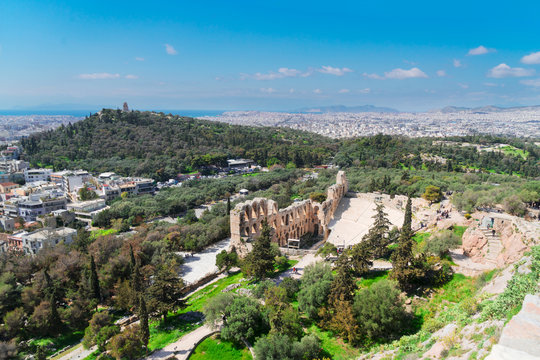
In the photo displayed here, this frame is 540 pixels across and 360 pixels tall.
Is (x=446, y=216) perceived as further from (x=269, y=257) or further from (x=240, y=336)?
(x=240, y=336)

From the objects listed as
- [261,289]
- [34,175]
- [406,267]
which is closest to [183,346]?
[261,289]

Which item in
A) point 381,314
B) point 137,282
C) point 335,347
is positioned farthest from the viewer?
point 137,282

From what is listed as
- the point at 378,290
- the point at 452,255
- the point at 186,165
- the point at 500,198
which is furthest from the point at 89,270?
the point at 186,165

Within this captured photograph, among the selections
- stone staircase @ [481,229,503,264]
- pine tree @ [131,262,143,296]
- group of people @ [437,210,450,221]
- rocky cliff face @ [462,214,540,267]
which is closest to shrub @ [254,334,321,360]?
rocky cliff face @ [462,214,540,267]

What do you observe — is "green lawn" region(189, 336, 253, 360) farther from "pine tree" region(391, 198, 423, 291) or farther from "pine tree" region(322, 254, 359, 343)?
"pine tree" region(391, 198, 423, 291)

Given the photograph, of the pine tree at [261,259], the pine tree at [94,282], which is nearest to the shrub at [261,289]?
the pine tree at [261,259]

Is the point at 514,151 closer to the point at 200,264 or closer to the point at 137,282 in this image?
the point at 200,264
